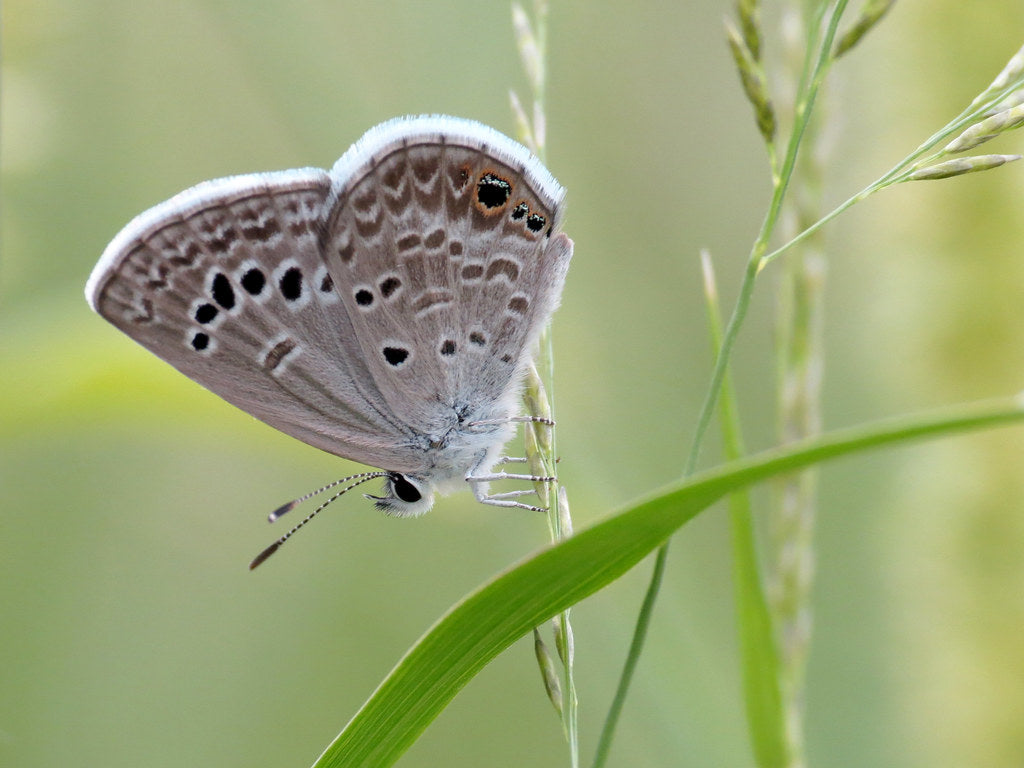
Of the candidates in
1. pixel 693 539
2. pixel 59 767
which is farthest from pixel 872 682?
pixel 59 767

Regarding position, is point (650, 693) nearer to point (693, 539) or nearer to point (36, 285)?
point (693, 539)

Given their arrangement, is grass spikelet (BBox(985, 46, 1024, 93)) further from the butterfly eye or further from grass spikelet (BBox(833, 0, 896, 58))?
the butterfly eye

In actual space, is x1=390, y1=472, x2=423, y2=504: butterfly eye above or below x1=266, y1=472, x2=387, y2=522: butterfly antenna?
below

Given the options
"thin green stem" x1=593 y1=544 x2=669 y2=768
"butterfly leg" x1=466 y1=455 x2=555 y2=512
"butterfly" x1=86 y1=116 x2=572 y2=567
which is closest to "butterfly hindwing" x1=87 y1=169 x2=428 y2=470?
"butterfly" x1=86 y1=116 x2=572 y2=567

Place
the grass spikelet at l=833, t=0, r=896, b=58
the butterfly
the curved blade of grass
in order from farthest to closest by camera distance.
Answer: the butterfly → the grass spikelet at l=833, t=0, r=896, b=58 → the curved blade of grass

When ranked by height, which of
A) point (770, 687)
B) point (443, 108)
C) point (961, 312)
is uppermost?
point (443, 108)
